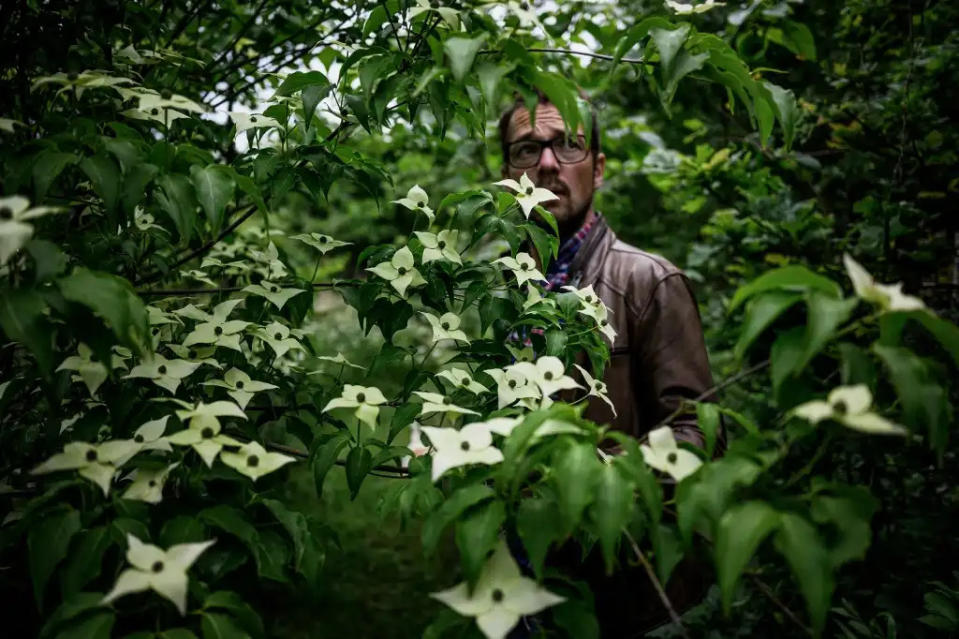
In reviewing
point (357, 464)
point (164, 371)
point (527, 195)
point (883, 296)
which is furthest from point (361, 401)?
point (883, 296)

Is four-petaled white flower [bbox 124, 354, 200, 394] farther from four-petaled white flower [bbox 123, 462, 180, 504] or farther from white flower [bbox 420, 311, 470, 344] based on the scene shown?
white flower [bbox 420, 311, 470, 344]

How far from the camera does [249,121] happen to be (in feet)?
4.52

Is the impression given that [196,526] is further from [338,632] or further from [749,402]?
[338,632]

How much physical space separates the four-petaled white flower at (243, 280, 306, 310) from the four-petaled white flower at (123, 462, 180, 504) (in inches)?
21.4

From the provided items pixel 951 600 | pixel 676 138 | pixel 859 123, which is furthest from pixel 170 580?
pixel 676 138

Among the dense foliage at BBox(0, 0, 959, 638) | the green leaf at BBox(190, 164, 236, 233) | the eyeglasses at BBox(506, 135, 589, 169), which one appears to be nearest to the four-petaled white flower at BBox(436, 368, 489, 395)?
the dense foliage at BBox(0, 0, 959, 638)

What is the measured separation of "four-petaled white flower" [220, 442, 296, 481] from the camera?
3.34 feet

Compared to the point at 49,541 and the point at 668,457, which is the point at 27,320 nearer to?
the point at 49,541

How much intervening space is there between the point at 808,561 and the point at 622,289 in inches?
49.9

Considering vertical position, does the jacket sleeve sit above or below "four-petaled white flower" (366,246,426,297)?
below

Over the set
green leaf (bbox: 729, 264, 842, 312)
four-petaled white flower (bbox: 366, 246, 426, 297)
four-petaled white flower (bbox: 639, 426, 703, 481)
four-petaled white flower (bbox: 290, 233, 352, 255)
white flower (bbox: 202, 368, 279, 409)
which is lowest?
white flower (bbox: 202, 368, 279, 409)

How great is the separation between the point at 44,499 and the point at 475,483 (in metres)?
0.64

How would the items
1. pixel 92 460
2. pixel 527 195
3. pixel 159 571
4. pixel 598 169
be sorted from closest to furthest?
pixel 159 571
pixel 92 460
pixel 527 195
pixel 598 169

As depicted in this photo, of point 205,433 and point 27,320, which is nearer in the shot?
point 27,320
